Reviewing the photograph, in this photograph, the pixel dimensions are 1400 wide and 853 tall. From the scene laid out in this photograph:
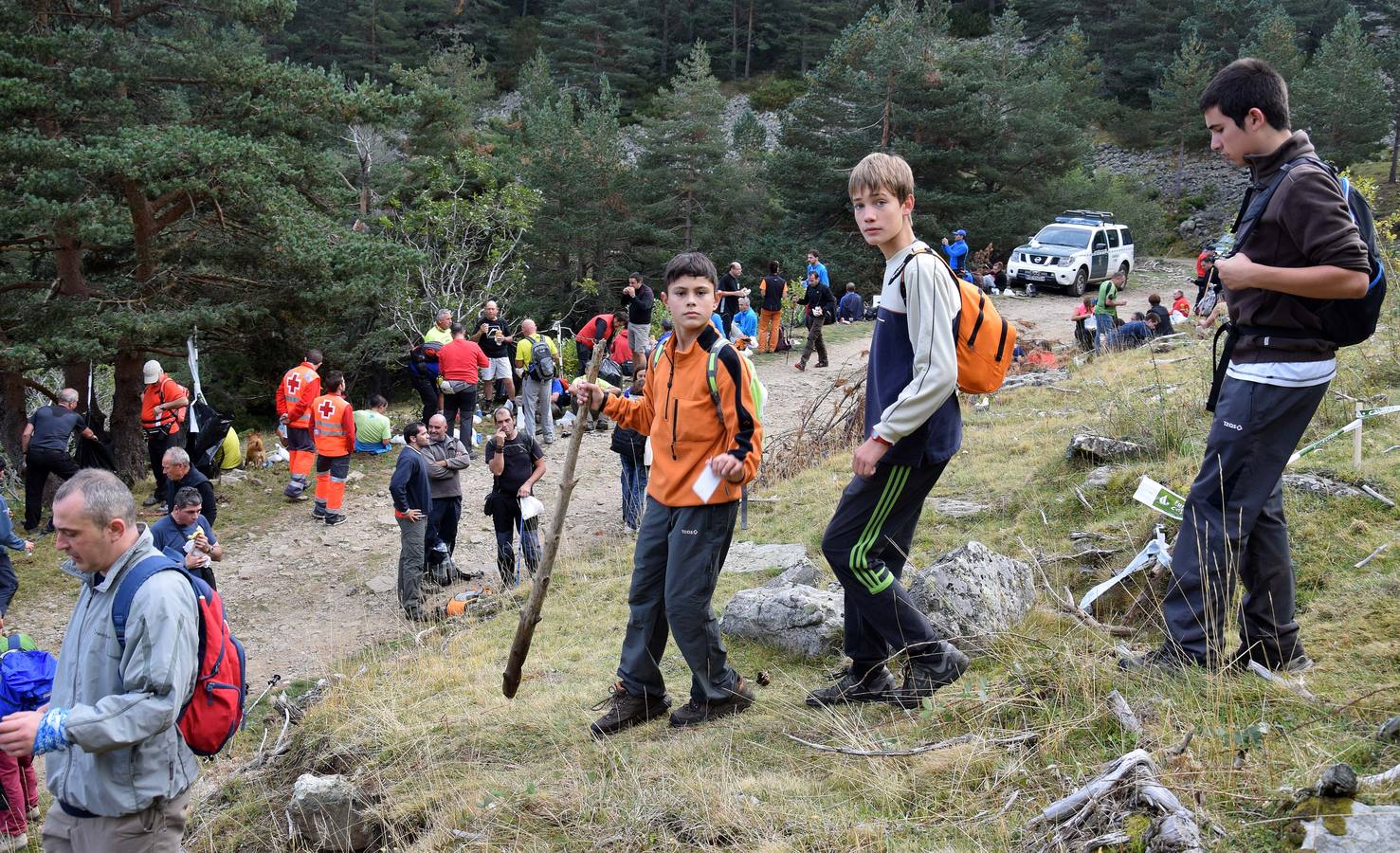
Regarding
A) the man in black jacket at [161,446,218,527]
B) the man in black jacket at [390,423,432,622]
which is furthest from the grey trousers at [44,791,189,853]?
the man in black jacket at [390,423,432,622]

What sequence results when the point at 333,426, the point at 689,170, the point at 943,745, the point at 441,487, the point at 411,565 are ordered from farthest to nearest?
the point at 689,170
the point at 333,426
the point at 441,487
the point at 411,565
the point at 943,745

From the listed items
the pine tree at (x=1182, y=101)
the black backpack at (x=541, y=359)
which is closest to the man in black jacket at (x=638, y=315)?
the black backpack at (x=541, y=359)

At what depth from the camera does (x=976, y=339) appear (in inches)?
148

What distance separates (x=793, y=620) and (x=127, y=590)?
3259 mm

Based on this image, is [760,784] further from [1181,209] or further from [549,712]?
[1181,209]

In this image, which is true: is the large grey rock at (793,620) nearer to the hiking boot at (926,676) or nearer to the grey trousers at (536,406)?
the hiking boot at (926,676)

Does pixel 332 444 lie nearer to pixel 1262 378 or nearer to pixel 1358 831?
pixel 1262 378

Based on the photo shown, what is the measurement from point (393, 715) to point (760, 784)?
2.59 m

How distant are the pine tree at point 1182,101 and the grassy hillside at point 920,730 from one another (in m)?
42.3

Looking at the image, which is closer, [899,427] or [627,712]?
[899,427]

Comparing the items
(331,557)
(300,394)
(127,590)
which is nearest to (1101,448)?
(127,590)

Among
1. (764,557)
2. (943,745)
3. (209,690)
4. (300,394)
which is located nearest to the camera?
(209,690)

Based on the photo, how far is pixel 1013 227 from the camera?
33875 millimetres

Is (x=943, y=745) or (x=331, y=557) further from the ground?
(x=943, y=745)
